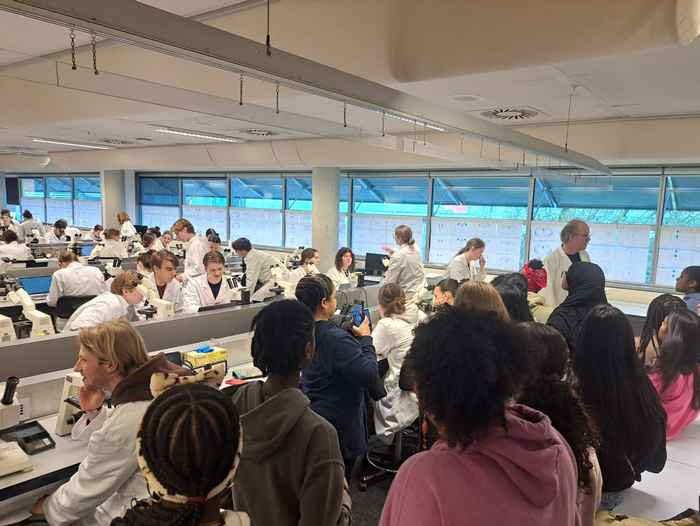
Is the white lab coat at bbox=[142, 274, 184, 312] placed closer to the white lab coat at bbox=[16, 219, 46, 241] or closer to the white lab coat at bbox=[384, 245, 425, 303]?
the white lab coat at bbox=[384, 245, 425, 303]

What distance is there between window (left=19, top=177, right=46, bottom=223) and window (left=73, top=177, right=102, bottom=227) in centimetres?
161

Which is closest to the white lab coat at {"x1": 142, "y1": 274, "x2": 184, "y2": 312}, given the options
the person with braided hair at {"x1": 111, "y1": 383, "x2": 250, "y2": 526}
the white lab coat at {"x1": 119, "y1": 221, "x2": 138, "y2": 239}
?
the person with braided hair at {"x1": 111, "y1": 383, "x2": 250, "y2": 526}

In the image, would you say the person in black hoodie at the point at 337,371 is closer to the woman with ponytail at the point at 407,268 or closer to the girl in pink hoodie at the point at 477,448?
the girl in pink hoodie at the point at 477,448

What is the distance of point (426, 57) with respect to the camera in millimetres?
2486

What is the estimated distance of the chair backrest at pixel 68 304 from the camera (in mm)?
4305

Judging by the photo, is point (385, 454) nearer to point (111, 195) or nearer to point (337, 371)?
point (337, 371)

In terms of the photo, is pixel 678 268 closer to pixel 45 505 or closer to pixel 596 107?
pixel 596 107

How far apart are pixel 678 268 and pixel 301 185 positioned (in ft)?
20.0

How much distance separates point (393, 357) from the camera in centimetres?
300

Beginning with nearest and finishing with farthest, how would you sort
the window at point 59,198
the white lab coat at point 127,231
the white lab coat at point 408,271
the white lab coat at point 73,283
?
the white lab coat at point 73,283, the white lab coat at point 408,271, the white lab coat at point 127,231, the window at point 59,198

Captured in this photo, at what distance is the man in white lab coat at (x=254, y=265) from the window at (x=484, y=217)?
10.4 feet

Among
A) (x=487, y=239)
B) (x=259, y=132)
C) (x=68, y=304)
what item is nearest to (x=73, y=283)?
(x=68, y=304)

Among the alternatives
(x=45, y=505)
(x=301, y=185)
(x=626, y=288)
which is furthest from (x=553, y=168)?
(x=45, y=505)

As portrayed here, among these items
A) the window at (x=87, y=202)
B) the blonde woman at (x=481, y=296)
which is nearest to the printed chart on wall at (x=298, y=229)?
the window at (x=87, y=202)
